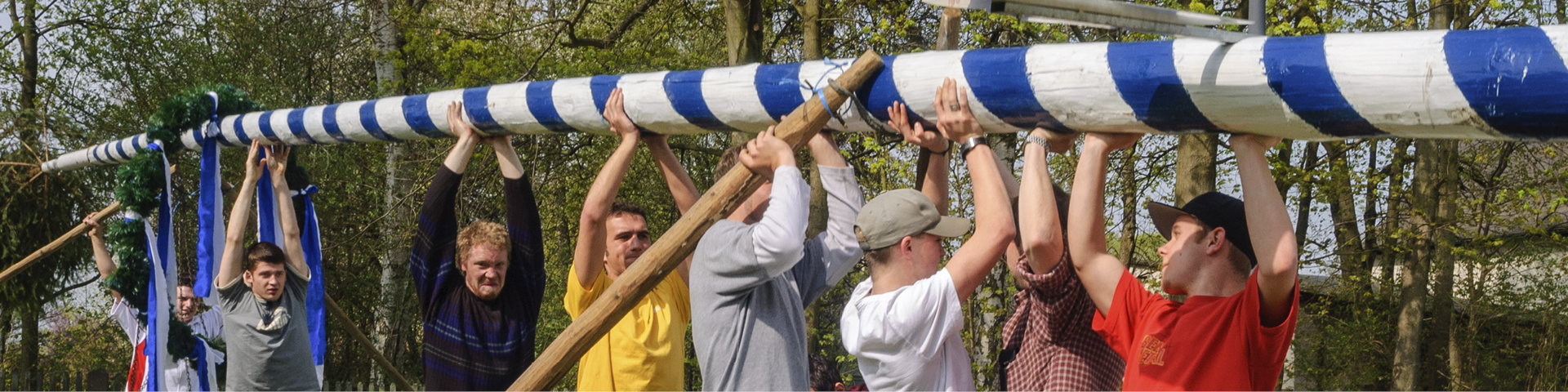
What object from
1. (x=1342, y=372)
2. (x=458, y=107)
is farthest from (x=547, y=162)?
(x=1342, y=372)

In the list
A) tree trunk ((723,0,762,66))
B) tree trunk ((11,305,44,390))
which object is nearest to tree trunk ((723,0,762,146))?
tree trunk ((723,0,762,66))

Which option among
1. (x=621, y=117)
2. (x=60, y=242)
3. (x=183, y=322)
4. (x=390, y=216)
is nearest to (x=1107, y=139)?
(x=621, y=117)

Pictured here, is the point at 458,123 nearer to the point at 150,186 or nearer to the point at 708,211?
the point at 708,211

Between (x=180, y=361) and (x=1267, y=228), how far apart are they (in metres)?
4.92

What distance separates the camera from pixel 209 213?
4730 millimetres

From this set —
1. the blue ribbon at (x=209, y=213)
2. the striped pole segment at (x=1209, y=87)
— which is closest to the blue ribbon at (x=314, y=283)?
the blue ribbon at (x=209, y=213)

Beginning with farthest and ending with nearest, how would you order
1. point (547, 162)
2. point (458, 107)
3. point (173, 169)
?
1. point (547, 162)
2. point (173, 169)
3. point (458, 107)

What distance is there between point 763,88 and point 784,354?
2.02 ft

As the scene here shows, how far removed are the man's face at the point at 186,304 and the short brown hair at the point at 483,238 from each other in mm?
3223

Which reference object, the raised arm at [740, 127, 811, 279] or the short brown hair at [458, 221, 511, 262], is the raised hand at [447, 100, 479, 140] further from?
the raised arm at [740, 127, 811, 279]

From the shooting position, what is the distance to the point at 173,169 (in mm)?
5199

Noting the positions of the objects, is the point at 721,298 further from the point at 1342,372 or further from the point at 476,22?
the point at 1342,372

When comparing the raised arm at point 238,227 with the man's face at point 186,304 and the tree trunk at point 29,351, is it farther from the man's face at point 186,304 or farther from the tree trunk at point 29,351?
the tree trunk at point 29,351

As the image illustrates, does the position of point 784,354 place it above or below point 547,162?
below
